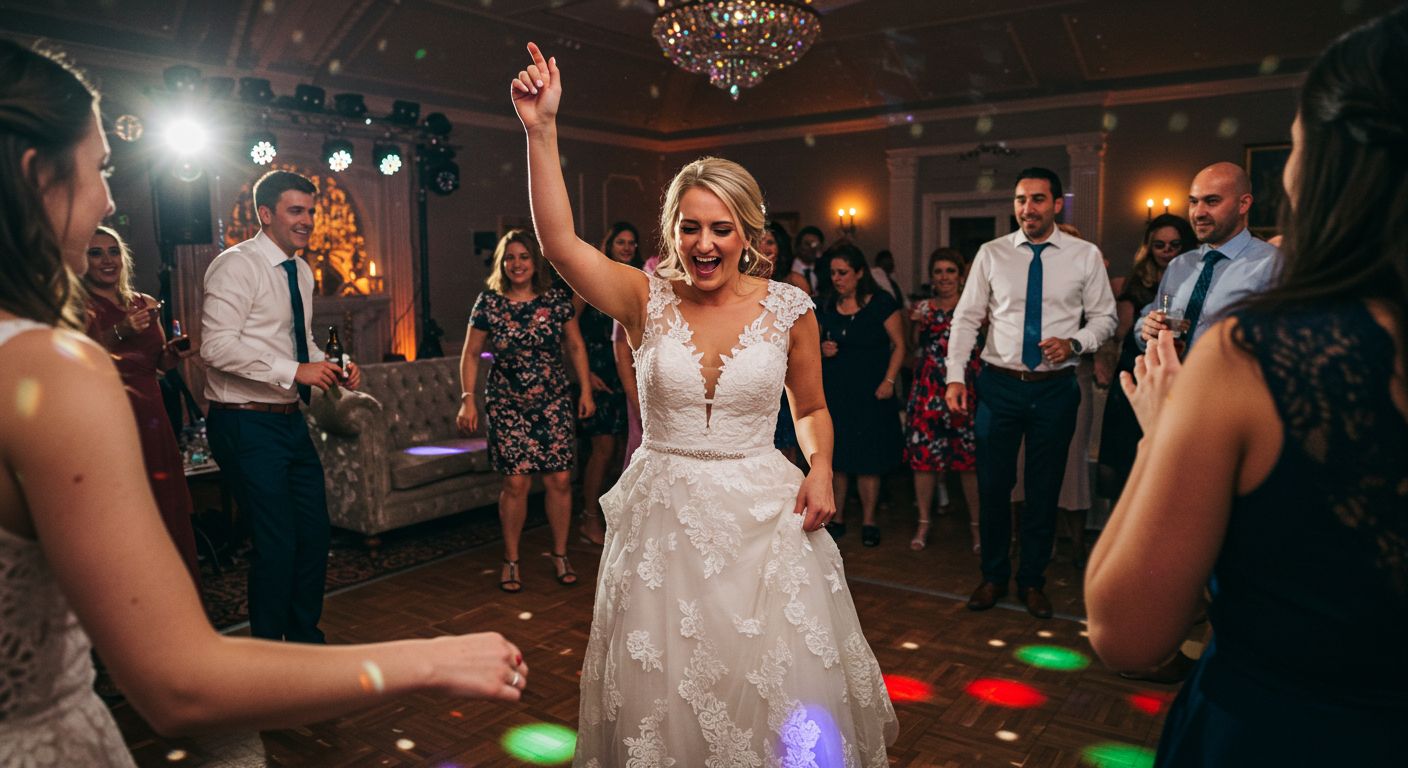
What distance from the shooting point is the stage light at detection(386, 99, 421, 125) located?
879cm

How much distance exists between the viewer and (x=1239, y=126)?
29.8 feet

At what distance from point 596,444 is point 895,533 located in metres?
1.74

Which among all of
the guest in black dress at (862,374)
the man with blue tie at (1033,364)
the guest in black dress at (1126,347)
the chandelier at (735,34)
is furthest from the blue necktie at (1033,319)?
the chandelier at (735,34)

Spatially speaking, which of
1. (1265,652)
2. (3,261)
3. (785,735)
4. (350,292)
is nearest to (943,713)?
(785,735)

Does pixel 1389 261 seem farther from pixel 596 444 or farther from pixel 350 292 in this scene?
pixel 350 292

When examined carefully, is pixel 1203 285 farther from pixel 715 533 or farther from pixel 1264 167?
pixel 1264 167

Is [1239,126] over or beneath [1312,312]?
over

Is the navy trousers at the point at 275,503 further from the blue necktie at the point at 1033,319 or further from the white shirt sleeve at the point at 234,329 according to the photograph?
the blue necktie at the point at 1033,319

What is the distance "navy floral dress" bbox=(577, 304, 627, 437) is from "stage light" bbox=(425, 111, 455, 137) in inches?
200

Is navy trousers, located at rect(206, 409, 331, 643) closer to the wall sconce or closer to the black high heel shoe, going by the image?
the black high heel shoe

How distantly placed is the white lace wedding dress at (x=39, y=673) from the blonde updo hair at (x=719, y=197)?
147 cm

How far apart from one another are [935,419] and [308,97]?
6.19 metres

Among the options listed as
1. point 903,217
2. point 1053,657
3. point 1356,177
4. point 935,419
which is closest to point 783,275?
point 935,419

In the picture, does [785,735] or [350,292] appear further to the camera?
[350,292]
